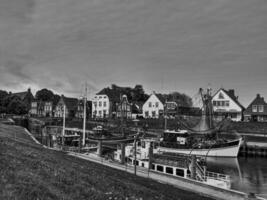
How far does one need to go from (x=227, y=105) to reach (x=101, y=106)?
192ft

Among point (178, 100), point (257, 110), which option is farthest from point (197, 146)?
point (178, 100)

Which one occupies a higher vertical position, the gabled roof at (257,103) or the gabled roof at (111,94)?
the gabled roof at (111,94)

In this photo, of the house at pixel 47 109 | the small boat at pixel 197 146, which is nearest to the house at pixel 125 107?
the house at pixel 47 109

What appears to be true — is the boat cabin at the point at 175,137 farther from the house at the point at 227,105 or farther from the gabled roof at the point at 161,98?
the gabled roof at the point at 161,98

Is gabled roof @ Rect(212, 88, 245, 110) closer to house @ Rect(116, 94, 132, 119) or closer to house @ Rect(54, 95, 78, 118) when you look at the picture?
house @ Rect(116, 94, 132, 119)

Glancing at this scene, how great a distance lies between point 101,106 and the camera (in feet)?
442

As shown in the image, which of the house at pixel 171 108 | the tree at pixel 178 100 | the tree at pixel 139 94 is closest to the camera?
the house at pixel 171 108

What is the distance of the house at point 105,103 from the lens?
132 metres

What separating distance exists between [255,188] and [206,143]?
89.4 ft

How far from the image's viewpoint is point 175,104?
11756 centimetres

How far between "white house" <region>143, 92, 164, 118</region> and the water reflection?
61.7m

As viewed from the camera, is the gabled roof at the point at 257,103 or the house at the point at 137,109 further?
the house at the point at 137,109

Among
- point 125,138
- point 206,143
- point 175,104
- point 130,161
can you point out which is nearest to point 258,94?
point 175,104

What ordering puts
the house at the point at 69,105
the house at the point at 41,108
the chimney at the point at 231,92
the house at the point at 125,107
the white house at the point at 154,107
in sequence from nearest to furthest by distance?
1. the chimney at the point at 231,92
2. the white house at the point at 154,107
3. the house at the point at 125,107
4. the house at the point at 69,105
5. the house at the point at 41,108
